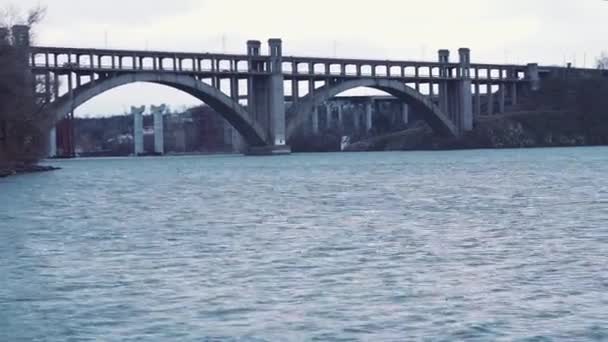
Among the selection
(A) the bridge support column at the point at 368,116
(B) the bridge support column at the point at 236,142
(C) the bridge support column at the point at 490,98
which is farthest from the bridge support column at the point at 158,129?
(C) the bridge support column at the point at 490,98

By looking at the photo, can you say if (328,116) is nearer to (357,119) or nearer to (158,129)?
(357,119)

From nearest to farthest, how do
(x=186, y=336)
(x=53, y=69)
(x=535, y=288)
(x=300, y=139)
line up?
(x=186, y=336) → (x=535, y=288) → (x=53, y=69) → (x=300, y=139)

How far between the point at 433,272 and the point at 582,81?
120 metres

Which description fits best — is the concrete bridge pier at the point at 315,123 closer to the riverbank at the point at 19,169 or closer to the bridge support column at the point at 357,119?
the bridge support column at the point at 357,119

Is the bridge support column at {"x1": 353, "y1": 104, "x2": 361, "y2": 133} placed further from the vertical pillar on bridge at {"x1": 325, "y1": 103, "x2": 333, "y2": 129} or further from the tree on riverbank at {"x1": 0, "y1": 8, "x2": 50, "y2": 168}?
the tree on riverbank at {"x1": 0, "y1": 8, "x2": 50, "y2": 168}

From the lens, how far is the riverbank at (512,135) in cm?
12174

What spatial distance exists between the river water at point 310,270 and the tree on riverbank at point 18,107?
946 inches

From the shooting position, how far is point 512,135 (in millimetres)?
123562

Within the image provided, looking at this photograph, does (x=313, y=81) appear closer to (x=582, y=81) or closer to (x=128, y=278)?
(x=582, y=81)

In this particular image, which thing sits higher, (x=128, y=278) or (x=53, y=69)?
(x=53, y=69)

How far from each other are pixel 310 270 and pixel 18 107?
43443 millimetres

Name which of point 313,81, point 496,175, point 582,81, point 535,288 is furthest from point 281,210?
point 582,81

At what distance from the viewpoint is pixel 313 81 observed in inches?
4205

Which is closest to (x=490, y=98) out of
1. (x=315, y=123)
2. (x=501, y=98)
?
(x=501, y=98)
